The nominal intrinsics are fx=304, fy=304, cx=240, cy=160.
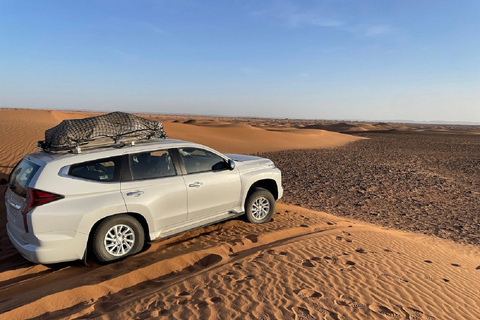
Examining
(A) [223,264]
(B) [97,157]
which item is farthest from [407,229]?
(B) [97,157]

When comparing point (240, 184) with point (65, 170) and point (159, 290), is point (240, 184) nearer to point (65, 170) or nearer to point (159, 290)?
point (159, 290)

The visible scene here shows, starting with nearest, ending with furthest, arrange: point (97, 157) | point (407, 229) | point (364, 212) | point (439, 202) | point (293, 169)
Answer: point (97, 157) < point (407, 229) < point (364, 212) < point (439, 202) < point (293, 169)

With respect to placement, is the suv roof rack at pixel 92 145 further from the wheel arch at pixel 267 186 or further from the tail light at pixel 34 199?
the wheel arch at pixel 267 186

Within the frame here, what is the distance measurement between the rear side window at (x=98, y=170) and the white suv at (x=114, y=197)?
0.04 feet

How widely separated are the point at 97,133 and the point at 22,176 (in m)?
1.16

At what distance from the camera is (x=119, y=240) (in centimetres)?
452

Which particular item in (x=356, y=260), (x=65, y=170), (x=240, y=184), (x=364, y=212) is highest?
(x=65, y=170)

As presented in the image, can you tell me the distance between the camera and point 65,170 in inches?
161

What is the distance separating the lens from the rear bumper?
12.9 ft

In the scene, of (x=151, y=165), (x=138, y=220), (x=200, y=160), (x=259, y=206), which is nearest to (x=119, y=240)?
(x=138, y=220)

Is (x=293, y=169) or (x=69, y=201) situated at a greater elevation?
(x=69, y=201)

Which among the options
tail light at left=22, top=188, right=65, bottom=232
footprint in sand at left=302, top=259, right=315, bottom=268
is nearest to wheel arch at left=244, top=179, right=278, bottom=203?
footprint in sand at left=302, top=259, right=315, bottom=268

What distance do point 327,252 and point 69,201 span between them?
3963 mm

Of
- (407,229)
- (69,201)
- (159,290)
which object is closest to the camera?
(159,290)
